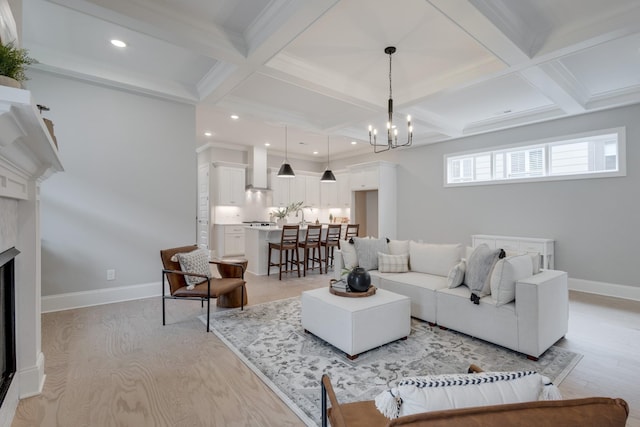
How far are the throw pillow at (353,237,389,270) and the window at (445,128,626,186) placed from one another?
10.3 ft

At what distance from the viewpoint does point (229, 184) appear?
7.80 metres

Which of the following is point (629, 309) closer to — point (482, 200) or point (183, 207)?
point (482, 200)

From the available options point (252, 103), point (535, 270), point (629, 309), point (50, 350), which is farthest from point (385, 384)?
point (252, 103)

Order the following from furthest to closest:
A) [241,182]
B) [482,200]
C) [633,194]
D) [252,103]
A: [241,182] < [482,200] < [252,103] < [633,194]

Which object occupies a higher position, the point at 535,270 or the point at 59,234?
the point at 59,234

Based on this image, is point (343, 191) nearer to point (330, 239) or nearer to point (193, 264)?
point (330, 239)

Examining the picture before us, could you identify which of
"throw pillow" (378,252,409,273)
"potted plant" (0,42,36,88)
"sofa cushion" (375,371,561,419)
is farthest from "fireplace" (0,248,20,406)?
"throw pillow" (378,252,409,273)

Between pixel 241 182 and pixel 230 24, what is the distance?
17.5 ft

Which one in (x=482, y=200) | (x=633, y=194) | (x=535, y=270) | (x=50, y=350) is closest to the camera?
(x=50, y=350)

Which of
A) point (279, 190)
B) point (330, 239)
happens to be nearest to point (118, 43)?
point (330, 239)

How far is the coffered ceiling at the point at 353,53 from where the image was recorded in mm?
2627

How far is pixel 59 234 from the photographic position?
3.67m

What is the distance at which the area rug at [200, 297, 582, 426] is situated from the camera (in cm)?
208

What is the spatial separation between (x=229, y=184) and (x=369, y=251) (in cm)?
497
